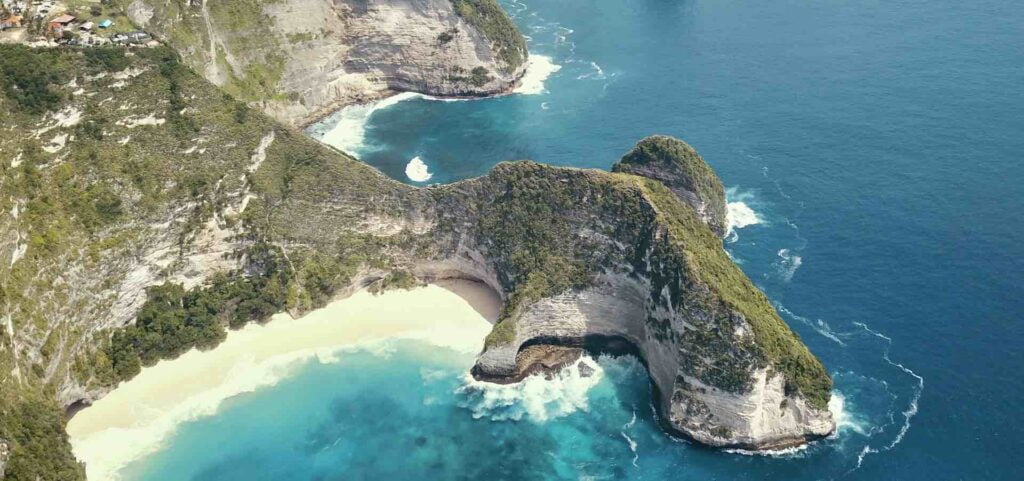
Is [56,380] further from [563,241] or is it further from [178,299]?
[563,241]

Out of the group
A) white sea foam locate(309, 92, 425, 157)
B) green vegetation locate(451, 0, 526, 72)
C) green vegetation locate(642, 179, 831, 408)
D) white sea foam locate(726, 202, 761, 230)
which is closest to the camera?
green vegetation locate(642, 179, 831, 408)

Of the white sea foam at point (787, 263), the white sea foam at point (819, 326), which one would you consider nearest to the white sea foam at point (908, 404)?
the white sea foam at point (819, 326)

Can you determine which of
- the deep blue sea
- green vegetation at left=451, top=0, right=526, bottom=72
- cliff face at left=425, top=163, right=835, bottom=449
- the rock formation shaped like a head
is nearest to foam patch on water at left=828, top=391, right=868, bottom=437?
the deep blue sea

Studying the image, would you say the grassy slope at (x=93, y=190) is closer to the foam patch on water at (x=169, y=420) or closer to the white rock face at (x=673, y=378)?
the foam patch on water at (x=169, y=420)

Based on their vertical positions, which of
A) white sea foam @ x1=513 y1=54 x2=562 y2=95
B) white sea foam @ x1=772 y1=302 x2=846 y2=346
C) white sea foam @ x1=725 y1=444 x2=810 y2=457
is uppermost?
white sea foam @ x1=772 y1=302 x2=846 y2=346

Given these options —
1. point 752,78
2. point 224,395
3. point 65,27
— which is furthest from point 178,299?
point 752,78

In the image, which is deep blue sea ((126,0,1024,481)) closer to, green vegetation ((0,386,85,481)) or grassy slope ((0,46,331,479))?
green vegetation ((0,386,85,481))

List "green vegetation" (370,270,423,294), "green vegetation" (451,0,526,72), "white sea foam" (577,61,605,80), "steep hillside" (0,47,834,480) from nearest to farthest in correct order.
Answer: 1. "steep hillside" (0,47,834,480)
2. "green vegetation" (370,270,423,294)
3. "green vegetation" (451,0,526,72)
4. "white sea foam" (577,61,605,80)
